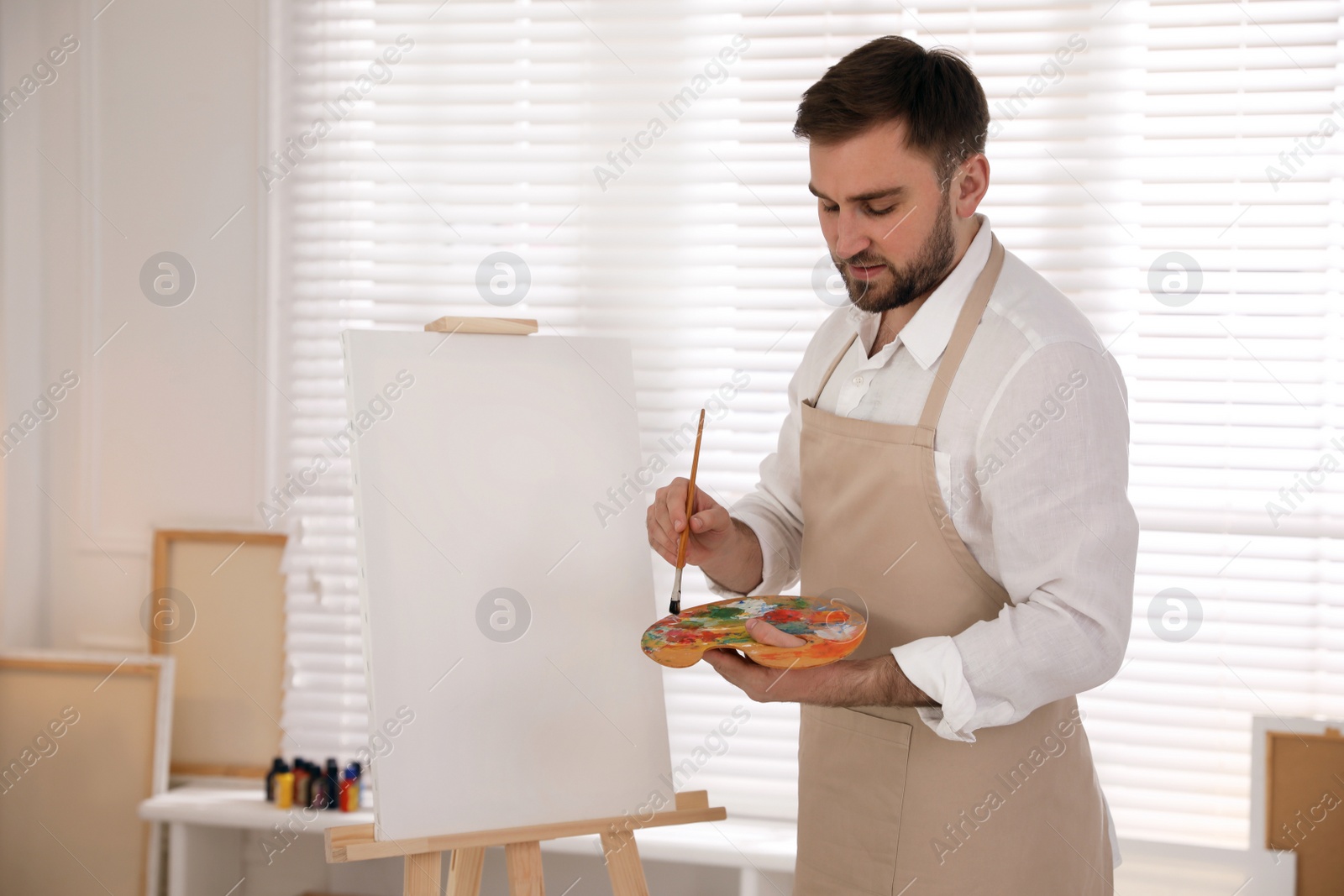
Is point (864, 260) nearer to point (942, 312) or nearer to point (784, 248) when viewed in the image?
point (942, 312)

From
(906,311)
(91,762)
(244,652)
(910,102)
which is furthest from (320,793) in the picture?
(910,102)

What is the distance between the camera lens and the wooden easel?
1.36 m

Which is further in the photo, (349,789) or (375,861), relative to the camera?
(375,861)

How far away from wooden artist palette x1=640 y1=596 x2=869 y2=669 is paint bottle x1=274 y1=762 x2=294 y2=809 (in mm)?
1414

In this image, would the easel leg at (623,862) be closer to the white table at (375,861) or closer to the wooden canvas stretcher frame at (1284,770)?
the white table at (375,861)

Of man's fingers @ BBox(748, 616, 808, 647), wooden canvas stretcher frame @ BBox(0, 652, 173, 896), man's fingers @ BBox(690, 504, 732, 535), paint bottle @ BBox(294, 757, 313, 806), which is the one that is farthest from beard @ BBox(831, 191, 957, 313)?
wooden canvas stretcher frame @ BBox(0, 652, 173, 896)

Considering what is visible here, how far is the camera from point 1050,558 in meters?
1.17

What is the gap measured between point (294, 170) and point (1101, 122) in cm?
186

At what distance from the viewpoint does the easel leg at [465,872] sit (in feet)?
4.78

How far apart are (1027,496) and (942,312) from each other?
0.29m

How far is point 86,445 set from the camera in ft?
8.05

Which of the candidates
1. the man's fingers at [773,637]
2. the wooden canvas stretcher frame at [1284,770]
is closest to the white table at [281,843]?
the wooden canvas stretcher frame at [1284,770]

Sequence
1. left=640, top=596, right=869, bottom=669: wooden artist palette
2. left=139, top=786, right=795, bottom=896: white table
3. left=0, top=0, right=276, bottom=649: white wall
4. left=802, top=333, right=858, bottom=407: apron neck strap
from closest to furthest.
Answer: left=640, top=596, right=869, bottom=669: wooden artist palette < left=802, top=333, right=858, bottom=407: apron neck strap < left=139, top=786, right=795, bottom=896: white table < left=0, top=0, right=276, bottom=649: white wall

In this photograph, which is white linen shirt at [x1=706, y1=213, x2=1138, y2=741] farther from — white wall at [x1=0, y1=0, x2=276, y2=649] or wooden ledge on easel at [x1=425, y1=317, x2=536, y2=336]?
white wall at [x1=0, y1=0, x2=276, y2=649]
